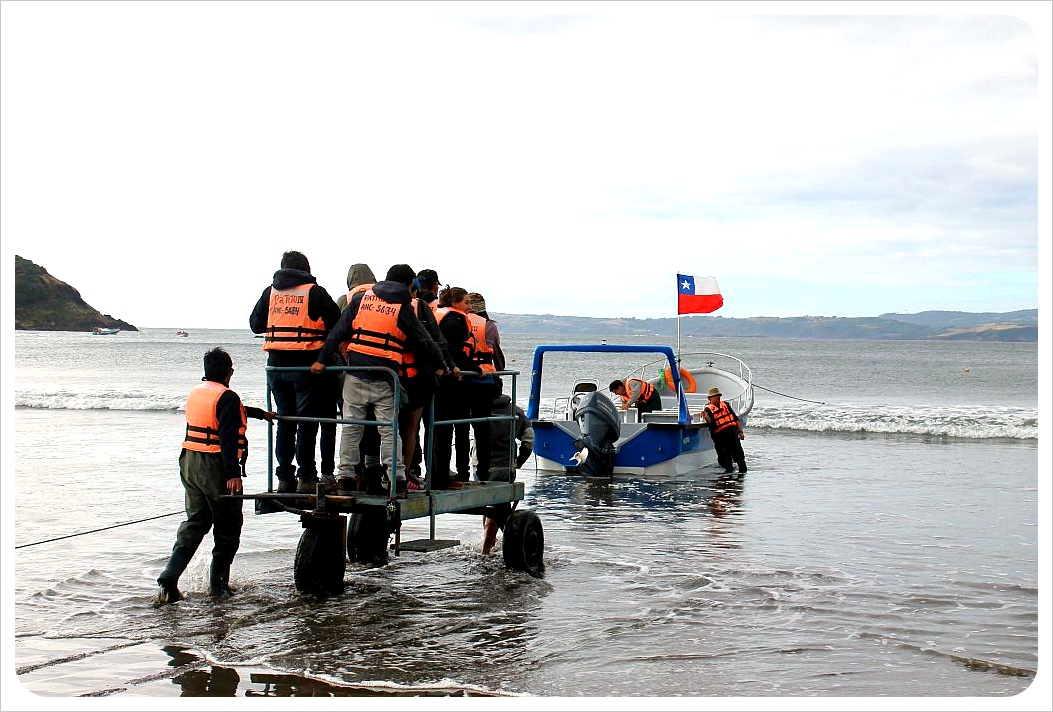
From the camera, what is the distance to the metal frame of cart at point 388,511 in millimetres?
7984

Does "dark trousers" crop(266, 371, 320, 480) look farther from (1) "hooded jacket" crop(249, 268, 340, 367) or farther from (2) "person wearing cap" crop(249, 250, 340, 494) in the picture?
(1) "hooded jacket" crop(249, 268, 340, 367)

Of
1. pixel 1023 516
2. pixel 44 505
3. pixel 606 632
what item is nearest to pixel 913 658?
pixel 606 632

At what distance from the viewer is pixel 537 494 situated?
15.8 m

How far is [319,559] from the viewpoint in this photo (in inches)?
332

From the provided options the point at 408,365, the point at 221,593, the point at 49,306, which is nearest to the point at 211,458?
the point at 221,593

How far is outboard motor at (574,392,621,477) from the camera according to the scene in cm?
1744

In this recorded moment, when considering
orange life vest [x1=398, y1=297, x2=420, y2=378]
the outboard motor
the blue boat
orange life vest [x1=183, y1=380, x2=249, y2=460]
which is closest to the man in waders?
orange life vest [x1=183, y1=380, x2=249, y2=460]

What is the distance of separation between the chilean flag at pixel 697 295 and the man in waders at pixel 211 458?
13816 millimetres

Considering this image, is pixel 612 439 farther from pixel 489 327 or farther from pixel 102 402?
pixel 102 402

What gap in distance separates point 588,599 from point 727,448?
10444 millimetres

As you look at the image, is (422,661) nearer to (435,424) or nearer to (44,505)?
(435,424)

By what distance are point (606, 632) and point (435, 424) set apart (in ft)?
7.02

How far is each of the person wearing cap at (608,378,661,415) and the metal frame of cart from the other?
31.9 ft

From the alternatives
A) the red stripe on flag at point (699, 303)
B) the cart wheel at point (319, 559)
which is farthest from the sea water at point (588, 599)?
the red stripe on flag at point (699, 303)
